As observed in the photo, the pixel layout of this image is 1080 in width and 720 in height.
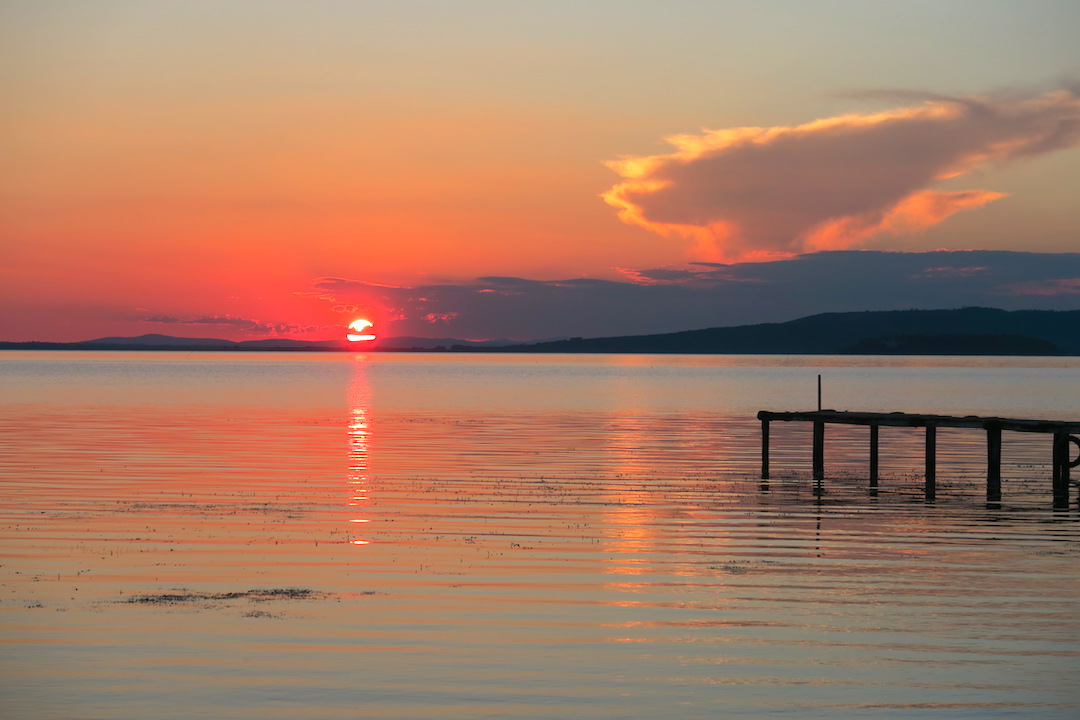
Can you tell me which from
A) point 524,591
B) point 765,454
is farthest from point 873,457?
point 524,591

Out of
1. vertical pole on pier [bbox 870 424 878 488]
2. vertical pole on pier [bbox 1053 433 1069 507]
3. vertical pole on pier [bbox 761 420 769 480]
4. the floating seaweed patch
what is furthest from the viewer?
vertical pole on pier [bbox 761 420 769 480]

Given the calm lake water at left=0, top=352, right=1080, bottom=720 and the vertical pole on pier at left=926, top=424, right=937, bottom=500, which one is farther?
the vertical pole on pier at left=926, top=424, right=937, bottom=500

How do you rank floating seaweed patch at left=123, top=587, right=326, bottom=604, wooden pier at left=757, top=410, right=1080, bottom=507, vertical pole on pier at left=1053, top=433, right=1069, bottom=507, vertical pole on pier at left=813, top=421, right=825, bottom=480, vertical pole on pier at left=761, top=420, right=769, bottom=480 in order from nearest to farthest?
floating seaweed patch at left=123, top=587, right=326, bottom=604
wooden pier at left=757, top=410, right=1080, bottom=507
vertical pole on pier at left=1053, top=433, right=1069, bottom=507
vertical pole on pier at left=761, top=420, right=769, bottom=480
vertical pole on pier at left=813, top=421, right=825, bottom=480

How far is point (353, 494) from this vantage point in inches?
1159

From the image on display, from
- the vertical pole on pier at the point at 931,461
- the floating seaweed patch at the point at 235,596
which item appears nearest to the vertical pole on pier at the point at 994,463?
the vertical pole on pier at the point at 931,461

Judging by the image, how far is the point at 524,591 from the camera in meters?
17.4

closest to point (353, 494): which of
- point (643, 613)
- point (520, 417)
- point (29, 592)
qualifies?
point (29, 592)

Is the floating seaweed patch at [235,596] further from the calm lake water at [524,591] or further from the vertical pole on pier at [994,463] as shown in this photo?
the vertical pole on pier at [994,463]

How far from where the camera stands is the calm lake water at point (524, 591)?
12492mm

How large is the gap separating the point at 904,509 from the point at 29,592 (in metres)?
19.4

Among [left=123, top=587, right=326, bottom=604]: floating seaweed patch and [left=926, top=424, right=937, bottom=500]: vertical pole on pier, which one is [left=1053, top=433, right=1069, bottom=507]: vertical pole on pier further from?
[left=123, top=587, right=326, bottom=604]: floating seaweed patch

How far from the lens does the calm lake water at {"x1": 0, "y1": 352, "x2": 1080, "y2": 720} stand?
1249cm

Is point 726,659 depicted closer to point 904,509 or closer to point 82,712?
point 82,712

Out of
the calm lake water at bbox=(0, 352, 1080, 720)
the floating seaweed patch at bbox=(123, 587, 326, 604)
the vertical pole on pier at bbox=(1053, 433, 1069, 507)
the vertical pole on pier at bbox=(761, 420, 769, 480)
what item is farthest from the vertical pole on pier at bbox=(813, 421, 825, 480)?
the floating seaweed patch at bbox=(123, 587, 326, 604)
